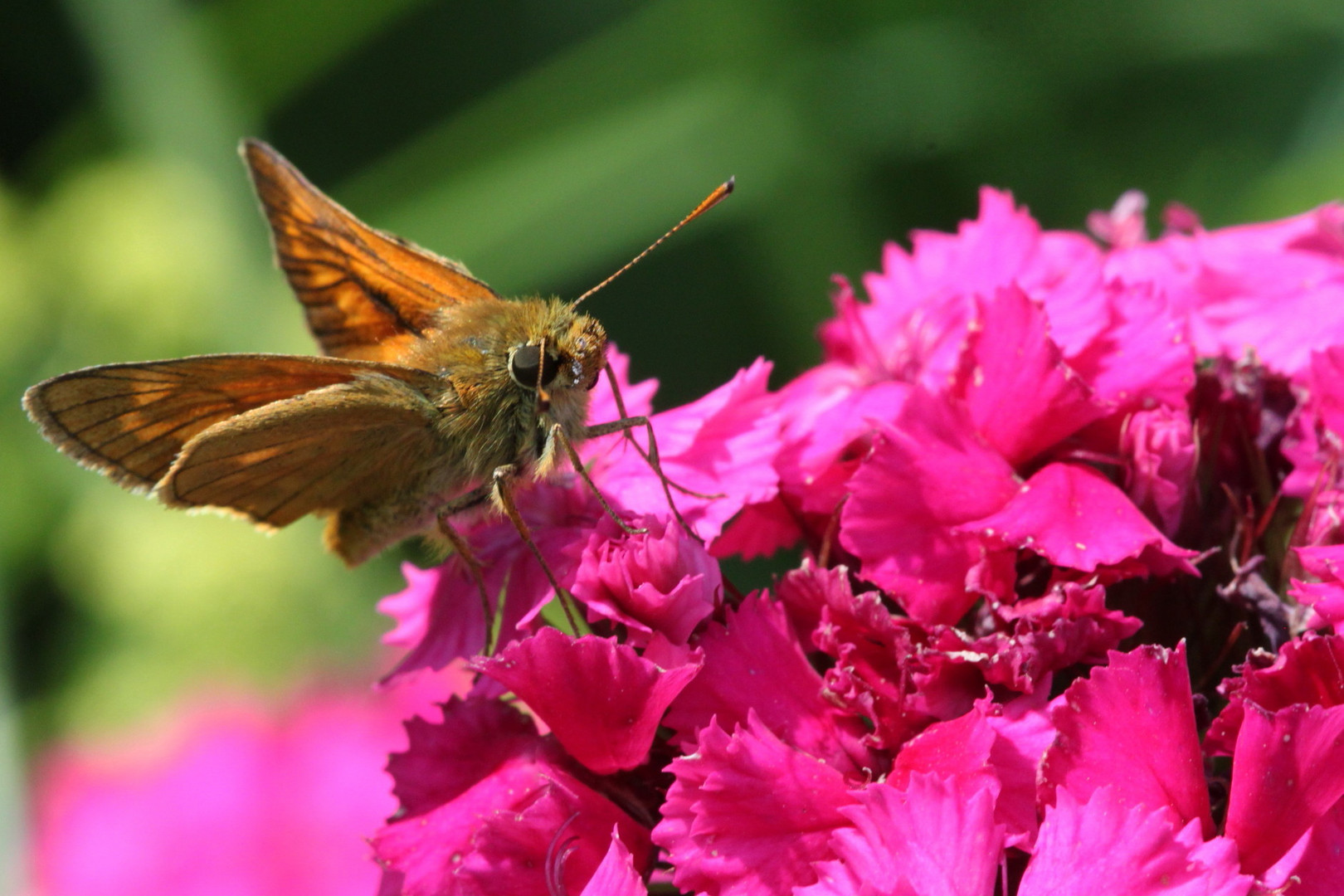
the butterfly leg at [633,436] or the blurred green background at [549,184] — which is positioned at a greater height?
the blurred green background at [549,184]

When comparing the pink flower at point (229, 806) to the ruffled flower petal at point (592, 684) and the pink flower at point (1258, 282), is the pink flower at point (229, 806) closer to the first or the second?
the ruffled flower petal at point (592, 684)

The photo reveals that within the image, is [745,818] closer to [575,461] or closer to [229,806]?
[575,461]

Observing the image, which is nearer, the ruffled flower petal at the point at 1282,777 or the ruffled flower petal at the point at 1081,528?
the ruffled flower petal at the point at 1282,777

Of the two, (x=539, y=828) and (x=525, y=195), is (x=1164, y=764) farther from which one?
(x=525, y=195)

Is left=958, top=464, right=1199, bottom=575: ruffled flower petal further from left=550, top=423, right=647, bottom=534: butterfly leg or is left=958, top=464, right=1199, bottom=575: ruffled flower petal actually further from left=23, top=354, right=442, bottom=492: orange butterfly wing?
left=23, top=354, right=442, bottom=492: orange butterfly wing

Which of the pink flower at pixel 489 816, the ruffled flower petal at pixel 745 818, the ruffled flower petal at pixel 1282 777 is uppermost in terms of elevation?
the pink flower at pixel 489 816

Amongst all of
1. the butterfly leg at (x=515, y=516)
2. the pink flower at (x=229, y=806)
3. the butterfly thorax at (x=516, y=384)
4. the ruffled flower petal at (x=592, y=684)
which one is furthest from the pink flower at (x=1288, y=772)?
the pink flower at (x=229, y=806)
